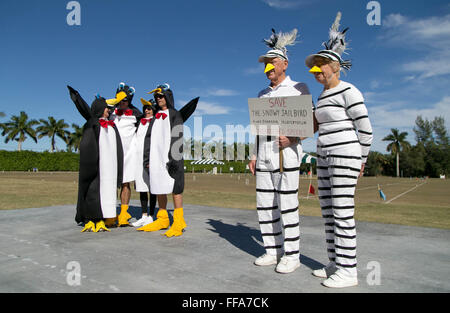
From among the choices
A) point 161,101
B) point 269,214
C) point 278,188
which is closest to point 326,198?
point 278,188

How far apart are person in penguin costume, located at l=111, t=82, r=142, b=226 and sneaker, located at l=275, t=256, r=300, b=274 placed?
3295mm

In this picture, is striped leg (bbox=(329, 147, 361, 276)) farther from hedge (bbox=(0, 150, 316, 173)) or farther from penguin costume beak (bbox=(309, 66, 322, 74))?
hedge (bbox=(0, 150, 316, 173))

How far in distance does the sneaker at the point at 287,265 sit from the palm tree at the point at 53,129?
241 ft

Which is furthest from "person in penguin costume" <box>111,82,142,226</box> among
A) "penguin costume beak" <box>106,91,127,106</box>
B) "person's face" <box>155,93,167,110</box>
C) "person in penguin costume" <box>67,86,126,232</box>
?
"person's face" <box>155,93,167,110</box>

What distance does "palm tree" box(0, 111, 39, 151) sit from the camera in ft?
205

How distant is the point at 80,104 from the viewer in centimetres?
511

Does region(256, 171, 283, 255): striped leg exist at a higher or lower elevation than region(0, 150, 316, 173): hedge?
lower

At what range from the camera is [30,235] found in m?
4.50

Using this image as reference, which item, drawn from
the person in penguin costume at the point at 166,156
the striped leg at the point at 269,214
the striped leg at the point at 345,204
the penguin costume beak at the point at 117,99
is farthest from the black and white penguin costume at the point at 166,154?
the striped leg at the point at 345,204

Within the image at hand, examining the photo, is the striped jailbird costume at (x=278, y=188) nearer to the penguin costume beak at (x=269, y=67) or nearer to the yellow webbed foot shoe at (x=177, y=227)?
the penguin costume beak at (x=269, y=67)

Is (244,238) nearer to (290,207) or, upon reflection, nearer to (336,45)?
(290,207)

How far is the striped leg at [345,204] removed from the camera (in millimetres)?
2826
